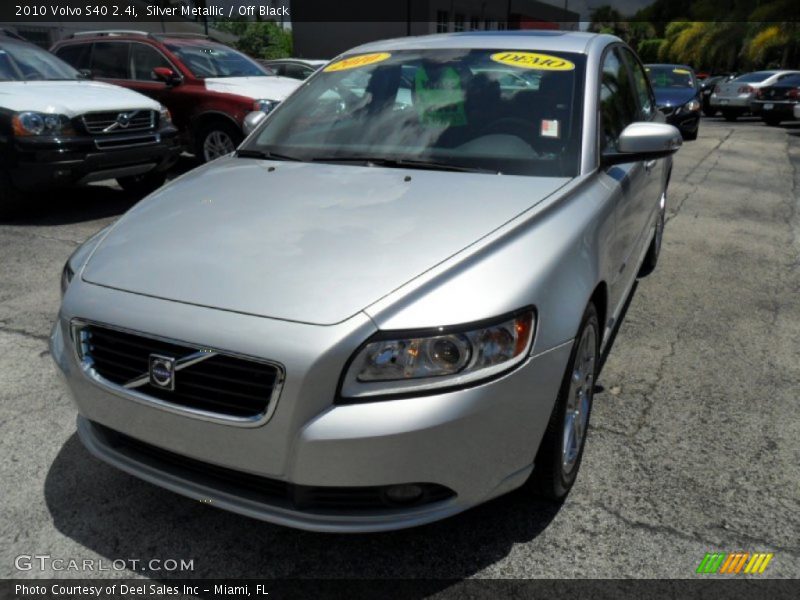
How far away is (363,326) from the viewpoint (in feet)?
6.39

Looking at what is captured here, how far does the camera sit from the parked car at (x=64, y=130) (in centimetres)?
644

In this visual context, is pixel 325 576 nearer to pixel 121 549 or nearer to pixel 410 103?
pixel 121 549

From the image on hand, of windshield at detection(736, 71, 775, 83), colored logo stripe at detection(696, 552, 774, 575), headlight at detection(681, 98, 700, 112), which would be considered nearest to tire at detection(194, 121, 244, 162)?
colored logo stripe at detection(696, 552, 774, 575)

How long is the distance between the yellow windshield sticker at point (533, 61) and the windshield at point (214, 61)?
636 cm

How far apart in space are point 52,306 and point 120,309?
2.78 meters

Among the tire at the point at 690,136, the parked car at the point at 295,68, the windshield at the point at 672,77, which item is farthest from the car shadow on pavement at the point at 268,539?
the windshield at the point at 672,77

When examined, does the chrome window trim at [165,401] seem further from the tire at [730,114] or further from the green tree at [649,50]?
the green tree at [649,50]

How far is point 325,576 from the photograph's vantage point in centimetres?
227

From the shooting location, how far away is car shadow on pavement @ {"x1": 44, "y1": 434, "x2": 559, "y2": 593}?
2295 mm

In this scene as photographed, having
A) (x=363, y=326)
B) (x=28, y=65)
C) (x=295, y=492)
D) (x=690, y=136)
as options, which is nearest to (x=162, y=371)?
(x=295, y=492)

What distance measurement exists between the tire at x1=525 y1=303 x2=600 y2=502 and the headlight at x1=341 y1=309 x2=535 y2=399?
41 centimetres

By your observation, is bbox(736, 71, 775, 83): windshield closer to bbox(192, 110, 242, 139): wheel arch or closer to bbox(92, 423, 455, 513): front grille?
bbox(192, 110, 242, 139): wheel arch

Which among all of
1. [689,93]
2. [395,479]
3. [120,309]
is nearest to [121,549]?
[120,309]

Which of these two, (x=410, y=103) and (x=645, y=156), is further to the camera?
(x=410, y=103)
